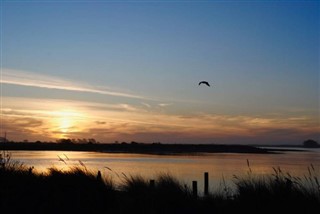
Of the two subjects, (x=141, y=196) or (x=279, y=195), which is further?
(x=141, y=196)

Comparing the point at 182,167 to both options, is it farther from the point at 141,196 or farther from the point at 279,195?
the point at 279,195

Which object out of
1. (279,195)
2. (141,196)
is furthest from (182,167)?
(279,195)

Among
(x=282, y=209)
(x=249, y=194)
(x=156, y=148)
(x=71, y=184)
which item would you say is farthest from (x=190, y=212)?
(x=156, y=148)

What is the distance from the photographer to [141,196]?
10805 millimetres

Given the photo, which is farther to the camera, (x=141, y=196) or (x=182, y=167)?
(x=182, y=167)

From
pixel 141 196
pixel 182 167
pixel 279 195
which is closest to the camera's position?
pixel 279 195

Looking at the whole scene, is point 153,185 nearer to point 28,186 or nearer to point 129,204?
point 129,204

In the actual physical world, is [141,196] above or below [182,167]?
below

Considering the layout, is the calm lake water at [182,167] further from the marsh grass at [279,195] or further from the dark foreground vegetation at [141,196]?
the marsh grass at [279,195]

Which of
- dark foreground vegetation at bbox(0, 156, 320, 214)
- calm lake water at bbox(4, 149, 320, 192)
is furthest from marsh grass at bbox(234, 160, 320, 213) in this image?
calm lake water at bbox(4, 149, 320, 192)

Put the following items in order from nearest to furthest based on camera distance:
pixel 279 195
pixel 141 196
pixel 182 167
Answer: pixel 279 195 < pixel 141 196 < pixel 182 167

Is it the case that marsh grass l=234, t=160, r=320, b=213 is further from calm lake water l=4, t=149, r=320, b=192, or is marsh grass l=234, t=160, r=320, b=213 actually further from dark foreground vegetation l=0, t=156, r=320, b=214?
calm lake water l=4, t=149, r=320, b=192

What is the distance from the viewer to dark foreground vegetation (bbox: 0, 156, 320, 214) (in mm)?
9305

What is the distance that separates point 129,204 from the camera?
34.0 ft
